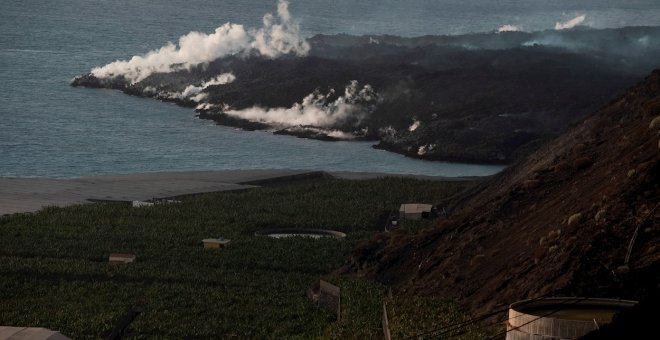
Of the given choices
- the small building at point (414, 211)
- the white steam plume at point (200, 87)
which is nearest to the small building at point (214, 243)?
the small building at point (414, 211)

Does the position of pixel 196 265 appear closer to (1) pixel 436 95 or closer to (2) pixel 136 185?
(2) pixel 136 185

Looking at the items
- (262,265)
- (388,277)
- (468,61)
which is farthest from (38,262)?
(468,61)

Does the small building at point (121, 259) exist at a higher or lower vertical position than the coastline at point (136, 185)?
lower

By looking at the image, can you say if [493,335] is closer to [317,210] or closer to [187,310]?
[187,310]

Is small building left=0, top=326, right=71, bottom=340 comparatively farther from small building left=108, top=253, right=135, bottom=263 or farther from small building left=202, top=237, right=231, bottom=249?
small building left=202, top=237, right=231, bottom=249

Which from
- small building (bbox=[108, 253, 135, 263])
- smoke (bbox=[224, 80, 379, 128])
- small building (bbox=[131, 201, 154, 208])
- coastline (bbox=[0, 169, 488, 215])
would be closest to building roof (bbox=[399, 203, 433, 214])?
small building (bbox=[131, 201, 154, 208])

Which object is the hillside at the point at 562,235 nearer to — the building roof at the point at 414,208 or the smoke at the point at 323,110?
the building roof at the point at 414,208
